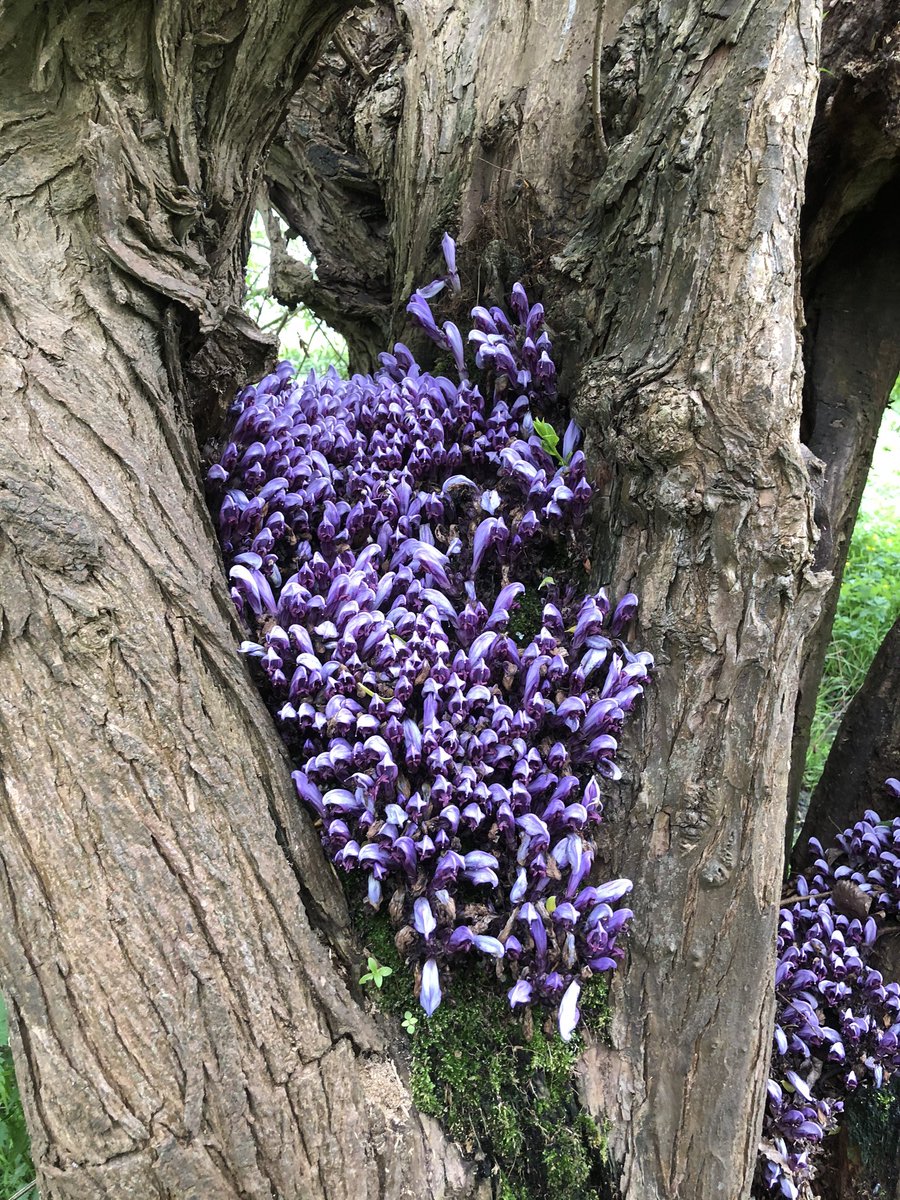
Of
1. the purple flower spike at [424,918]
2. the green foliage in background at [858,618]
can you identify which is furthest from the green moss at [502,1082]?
the green foliage in background at [858,618]

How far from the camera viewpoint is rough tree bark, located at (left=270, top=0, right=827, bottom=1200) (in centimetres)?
199

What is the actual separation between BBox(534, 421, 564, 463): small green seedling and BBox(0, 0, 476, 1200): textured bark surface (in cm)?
101

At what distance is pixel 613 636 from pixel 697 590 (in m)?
0.27

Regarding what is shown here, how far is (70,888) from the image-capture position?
159 cm

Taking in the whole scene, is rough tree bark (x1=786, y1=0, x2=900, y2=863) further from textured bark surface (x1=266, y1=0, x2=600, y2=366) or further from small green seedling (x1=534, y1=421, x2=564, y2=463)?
small green seedling (x1=534, y1=421, x2=564, y2=463)

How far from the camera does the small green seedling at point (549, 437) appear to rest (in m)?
2.61

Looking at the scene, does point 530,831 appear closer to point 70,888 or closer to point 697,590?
point 697,590

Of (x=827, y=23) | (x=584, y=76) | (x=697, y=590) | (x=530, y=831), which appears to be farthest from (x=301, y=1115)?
(x=827, y=23)

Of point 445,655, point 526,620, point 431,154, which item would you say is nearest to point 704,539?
point 526,620

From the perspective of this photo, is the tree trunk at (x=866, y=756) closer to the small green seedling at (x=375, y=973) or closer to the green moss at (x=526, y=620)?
the green moss at (x=526, y=620)

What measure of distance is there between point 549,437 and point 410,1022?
1.65 meters

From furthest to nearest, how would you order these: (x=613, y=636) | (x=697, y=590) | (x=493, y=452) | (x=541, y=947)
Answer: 1. (x=493, y=452)
2. (x=613, y=636)
3. (x=697, y=590)
4. (x=541, y=947)

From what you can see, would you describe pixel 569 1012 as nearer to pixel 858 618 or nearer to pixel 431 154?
pixel 431 154

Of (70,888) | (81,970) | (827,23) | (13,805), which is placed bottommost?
(81,970)
